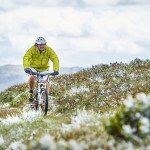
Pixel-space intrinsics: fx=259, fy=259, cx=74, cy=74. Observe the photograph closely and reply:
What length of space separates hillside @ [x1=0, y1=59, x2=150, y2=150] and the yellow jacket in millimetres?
1971

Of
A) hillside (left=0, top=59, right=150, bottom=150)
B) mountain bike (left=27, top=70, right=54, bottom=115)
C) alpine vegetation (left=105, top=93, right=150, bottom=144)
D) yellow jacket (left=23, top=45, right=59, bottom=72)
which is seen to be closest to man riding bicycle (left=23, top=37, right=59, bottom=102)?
yellow jacket (left=23, top=45, right=59, bottom=72)

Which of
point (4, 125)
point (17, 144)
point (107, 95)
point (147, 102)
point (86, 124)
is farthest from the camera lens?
point (107, 95)

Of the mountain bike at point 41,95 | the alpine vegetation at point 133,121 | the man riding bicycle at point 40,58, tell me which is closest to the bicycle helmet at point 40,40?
the man riding bicycle at point 40,58

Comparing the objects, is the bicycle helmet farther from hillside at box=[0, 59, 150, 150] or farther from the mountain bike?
hillside at box=[0, 59, 150, 150]

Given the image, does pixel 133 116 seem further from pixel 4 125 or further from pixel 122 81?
pixel 122 81

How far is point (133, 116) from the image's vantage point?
3.70 m

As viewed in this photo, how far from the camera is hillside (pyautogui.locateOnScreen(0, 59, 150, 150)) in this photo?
3.58 meters

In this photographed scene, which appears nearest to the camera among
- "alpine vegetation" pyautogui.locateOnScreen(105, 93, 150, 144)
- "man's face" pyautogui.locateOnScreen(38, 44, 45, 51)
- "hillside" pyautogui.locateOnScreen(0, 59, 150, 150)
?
"alpine vegetation" pyautogui.locateOnScreen(105, 93, 150, 144)

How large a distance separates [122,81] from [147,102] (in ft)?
30.0

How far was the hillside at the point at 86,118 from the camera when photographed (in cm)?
358

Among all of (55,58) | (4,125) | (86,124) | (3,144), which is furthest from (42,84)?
(86,124)

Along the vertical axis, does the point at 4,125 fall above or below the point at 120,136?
below

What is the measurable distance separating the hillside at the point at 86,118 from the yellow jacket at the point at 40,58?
1.97 m

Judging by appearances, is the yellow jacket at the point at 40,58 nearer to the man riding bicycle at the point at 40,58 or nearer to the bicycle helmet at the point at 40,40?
the man riding bicycle at the point at 40,58
